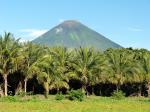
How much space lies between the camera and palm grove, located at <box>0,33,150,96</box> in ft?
129

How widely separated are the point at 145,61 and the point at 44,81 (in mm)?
12340

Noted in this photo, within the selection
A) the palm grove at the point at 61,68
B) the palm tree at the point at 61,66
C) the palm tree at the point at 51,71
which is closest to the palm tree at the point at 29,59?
the palm grove at the point at 61,68

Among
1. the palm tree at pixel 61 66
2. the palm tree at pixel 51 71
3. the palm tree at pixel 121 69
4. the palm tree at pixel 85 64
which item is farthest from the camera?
the palm tree at pixel 121 69

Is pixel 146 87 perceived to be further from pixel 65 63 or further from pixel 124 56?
pixel 65 63

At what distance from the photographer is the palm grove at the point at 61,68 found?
3931 cm

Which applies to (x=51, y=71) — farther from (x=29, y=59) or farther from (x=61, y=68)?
(x=29, y=59)

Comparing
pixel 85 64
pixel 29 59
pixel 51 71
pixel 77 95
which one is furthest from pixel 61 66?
pixel 77 95

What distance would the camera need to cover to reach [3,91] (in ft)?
139

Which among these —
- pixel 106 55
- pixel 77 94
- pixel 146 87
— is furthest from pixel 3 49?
pixel 146 87

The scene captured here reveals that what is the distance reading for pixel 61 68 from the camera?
4366 centimetres

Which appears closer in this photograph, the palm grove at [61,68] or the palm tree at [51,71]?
the palm grove at [61,68]

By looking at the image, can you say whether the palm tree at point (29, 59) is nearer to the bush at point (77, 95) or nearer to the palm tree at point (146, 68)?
the bush at point (77, 95)

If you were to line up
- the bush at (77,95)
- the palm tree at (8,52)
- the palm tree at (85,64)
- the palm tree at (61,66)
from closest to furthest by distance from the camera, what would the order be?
the bush at (77,95)
the palm tree at (8,52)
the palm tree at (61,66)
the palm tree at (85,64)

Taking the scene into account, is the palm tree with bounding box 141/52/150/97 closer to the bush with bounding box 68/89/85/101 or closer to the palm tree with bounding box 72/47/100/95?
the palm tree with bounding box 72/47/100/95
